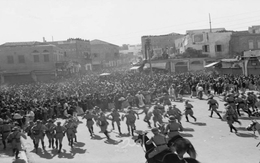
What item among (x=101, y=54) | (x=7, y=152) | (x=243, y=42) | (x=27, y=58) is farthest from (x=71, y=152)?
(x=101, y=54)

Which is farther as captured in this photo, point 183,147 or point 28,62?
point 28,62

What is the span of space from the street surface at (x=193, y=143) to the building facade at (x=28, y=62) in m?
37.6

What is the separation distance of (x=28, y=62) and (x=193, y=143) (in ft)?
147

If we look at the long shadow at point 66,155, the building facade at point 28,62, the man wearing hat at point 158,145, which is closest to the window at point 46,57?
the building facade at point 28,62

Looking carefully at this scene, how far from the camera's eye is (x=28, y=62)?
51.6m

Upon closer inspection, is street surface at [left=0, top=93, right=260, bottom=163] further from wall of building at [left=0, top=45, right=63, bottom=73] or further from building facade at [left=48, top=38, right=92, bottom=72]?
building facade at [left=48, top=38, right=92, bottom=72]

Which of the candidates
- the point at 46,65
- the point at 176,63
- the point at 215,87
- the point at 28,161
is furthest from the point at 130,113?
the point at 46,65


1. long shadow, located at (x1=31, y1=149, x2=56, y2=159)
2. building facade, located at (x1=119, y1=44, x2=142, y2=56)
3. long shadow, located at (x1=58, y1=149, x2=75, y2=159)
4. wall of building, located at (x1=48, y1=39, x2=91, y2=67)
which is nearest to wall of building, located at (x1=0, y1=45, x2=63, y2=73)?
wall of building, located at (x1=48, y1=39, x2=91, y2=67)

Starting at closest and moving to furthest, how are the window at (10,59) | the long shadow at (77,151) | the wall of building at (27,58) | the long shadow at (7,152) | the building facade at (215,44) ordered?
the long shadow at (77,151) → the long shadow at (7,152) → the building facade at (215,44) → the wall of building at (27,58) → the window at (10,59)

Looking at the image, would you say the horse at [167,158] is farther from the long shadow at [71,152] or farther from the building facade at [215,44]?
the building facade at [215,44]

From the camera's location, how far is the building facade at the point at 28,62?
50.9 metres

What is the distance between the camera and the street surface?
10438 mm

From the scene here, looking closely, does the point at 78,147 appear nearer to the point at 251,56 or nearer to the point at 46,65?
the point at 251,56

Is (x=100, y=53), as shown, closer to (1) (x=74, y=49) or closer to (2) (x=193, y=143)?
(1) (x=74, y=49)
